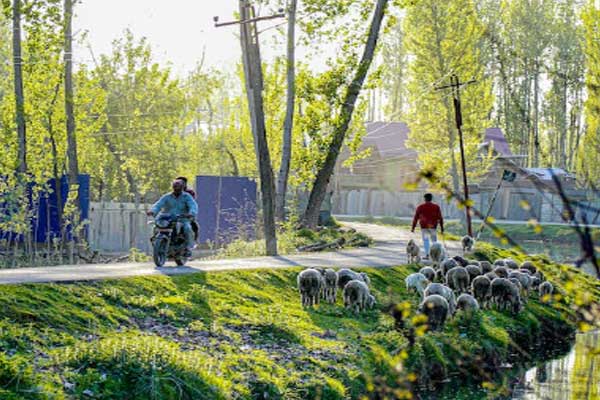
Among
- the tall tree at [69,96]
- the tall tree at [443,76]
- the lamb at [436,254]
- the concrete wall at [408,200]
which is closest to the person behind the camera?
the lamb at [436,254]

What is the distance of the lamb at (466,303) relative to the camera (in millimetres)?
22094

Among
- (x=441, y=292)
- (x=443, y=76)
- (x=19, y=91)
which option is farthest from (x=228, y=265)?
(x=443, y=76)

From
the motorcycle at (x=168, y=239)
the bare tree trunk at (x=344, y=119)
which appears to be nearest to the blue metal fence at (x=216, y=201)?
the bare tree trunk at (x=344, y=119)

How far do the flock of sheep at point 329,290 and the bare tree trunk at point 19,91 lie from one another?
1528cm

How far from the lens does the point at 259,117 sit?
2817 cm

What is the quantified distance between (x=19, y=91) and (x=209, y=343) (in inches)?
786

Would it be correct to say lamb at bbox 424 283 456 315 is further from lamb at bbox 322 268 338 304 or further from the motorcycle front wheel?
the motorcycle front wheel

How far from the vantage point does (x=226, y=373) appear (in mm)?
13773

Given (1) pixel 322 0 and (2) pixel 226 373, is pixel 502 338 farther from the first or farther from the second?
(1) pixel 322 0

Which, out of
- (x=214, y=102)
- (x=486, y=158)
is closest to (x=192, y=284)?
(x=486, y=158)

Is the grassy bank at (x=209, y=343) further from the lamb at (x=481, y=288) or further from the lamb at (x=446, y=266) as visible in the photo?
the lamb at (x=446, y=266)

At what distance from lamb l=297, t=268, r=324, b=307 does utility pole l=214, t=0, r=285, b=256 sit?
8331 mm

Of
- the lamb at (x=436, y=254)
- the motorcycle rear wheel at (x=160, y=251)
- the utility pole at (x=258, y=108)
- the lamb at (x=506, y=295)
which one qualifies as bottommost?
the lamb at (x=506, y=295)

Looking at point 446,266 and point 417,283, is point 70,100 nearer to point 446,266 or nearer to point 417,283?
point 446,266
